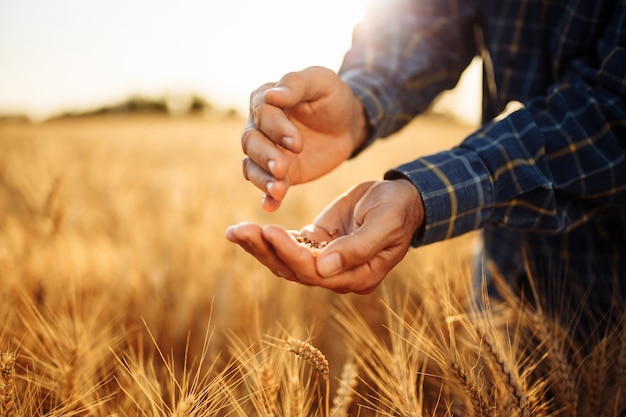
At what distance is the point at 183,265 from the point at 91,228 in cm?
66

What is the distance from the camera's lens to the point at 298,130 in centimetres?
74

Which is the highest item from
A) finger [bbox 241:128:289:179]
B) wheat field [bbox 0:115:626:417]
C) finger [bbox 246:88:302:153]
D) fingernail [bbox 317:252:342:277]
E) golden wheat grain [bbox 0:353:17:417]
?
finger [bbox 246:88:302:153]

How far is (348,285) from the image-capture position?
624 millimetres

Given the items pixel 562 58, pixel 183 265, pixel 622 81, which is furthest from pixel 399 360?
pixel 183 265

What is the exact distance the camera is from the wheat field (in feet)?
2.12

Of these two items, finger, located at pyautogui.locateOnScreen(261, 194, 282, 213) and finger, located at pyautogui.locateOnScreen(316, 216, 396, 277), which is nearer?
finger, located at pyautogui.locateOnScreen(316, 216, 396, 277)

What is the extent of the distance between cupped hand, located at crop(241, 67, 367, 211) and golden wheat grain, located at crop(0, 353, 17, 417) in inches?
14.8

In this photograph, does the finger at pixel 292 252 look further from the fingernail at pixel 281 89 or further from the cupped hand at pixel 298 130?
the fingernail at pixel 281 89

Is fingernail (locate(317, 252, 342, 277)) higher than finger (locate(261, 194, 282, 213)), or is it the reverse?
finger (locate(261, 194, 282, 213))

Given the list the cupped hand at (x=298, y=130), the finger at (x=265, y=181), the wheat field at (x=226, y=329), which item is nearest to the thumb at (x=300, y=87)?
the cupped hand at (x=298, y=130)

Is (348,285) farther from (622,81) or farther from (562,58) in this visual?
(562,58)

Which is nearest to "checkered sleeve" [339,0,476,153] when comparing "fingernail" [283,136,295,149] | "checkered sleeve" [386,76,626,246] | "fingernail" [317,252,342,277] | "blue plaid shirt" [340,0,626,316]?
"blue plaid shirt" [340,0,626,316]

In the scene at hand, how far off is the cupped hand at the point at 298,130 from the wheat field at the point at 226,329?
0.75 ft

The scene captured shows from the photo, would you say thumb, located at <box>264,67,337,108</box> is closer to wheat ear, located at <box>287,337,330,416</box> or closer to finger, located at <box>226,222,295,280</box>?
finger, located at <box>226,222,295,280</box>
